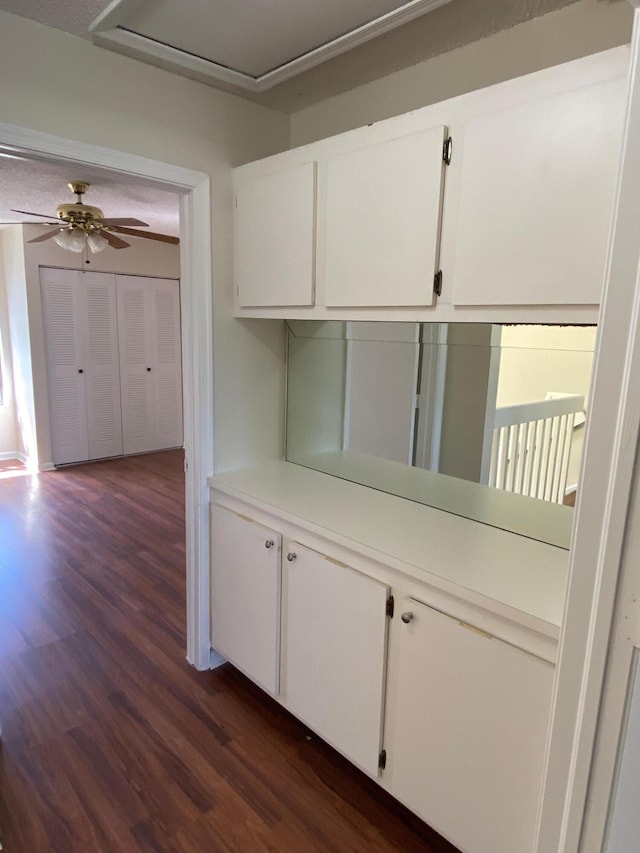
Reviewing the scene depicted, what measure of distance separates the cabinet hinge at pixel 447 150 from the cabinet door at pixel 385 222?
11mm

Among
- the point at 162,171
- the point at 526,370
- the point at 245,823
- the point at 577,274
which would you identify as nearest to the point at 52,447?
the point at 162,171

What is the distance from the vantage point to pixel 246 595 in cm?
205

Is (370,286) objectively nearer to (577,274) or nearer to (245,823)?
(577,274)

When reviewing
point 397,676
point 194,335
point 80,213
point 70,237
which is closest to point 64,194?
point 70,237

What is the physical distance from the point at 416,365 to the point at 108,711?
1859 millimetres

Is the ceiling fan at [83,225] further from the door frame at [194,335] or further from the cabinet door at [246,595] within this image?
the cabinet door at [246,595]

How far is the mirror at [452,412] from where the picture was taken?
1620 mm

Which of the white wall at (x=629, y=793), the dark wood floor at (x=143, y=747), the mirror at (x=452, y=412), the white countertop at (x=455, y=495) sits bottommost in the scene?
the dark wood floor at (x=143, y=747)

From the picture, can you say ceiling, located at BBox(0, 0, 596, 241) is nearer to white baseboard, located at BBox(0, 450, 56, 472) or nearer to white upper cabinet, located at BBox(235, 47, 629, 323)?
white upper cabinet, located at BBox(235, 47, 629, 323)

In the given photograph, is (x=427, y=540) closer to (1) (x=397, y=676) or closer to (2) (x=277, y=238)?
(1) (x=397, y=676)

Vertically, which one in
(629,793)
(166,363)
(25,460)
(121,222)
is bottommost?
(25,460)

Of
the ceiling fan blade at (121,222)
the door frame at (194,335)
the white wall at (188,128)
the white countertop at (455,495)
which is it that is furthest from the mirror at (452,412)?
the ceiling fan blade at (121,222)

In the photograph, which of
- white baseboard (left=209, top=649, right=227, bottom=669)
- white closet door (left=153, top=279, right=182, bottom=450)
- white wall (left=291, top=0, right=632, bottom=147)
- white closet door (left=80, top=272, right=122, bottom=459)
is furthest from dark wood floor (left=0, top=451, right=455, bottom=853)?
white closet door (left=153, top=279, right=182, bottom=450)

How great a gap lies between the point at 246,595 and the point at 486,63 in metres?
2.02
